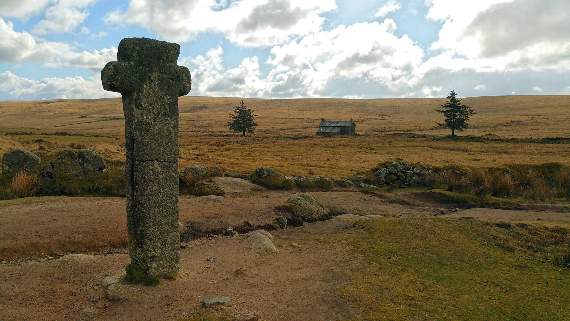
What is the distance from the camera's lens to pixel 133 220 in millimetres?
13094

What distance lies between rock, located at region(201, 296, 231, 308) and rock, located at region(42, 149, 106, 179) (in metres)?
18.2

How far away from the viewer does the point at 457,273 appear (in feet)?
50.4

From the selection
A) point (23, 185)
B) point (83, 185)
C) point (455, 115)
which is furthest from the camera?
point (455, 115)

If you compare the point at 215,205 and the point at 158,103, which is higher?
the point at 158,103

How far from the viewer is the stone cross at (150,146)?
504 inches

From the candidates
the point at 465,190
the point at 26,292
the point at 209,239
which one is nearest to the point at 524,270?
the point at 209,239

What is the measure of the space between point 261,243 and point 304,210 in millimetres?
5932

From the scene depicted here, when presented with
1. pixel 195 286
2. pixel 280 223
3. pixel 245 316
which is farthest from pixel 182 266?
pixel 280 223

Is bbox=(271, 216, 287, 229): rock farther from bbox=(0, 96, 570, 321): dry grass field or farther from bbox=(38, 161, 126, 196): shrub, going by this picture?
bbox=(38, 161, 126, 196): shrub

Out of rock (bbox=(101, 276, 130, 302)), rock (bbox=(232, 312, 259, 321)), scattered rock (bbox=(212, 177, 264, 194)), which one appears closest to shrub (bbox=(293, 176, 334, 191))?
scattered rock (bbox=(212, 177, 264, 194))

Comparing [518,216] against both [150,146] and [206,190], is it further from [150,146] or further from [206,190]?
[150,146]

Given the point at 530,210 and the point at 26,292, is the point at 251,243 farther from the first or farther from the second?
the point at 530,210

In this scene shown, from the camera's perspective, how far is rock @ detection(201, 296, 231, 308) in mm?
11891

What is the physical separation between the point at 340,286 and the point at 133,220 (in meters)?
5.83
